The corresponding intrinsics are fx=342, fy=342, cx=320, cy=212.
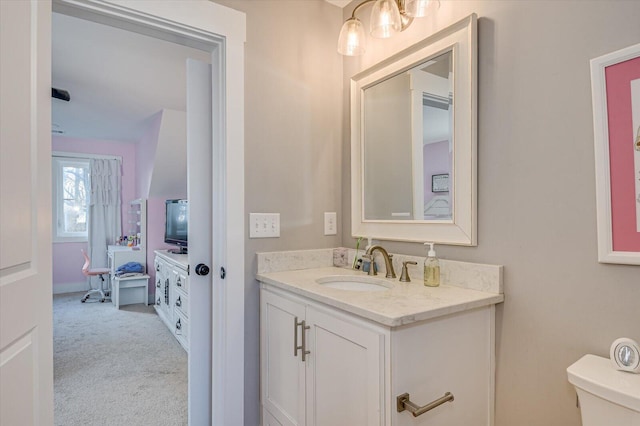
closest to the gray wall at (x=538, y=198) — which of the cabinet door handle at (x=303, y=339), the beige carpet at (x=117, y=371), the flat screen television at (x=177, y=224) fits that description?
the cabinet door handle at (x=303, y=339)

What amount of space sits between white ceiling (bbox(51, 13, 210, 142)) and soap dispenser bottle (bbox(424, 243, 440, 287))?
89.1 inches

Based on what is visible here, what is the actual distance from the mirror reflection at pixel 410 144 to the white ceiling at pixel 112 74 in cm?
166

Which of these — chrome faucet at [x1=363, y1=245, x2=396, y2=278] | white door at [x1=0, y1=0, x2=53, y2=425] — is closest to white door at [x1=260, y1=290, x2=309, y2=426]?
chrome faucet at [x1=363, y1=245, x2=396, y2=278]

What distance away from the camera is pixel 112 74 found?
2949mm

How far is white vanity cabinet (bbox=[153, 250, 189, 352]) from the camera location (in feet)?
10.0

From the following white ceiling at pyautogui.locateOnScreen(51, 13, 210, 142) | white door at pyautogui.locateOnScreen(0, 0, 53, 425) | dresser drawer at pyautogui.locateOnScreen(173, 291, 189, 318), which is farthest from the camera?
dresser drawer at pyautogui.locateOnScreen(173, 291, 189, 318)

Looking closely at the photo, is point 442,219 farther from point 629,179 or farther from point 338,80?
point 338,80

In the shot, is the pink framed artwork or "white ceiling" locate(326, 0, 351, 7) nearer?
the pink framed artwork

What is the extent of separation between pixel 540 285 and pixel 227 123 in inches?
54.0

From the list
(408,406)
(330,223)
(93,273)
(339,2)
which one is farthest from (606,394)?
(93,273)

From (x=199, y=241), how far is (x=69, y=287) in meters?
5.03

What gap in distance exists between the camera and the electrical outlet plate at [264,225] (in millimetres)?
1626

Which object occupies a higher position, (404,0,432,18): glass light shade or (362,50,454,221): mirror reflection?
(404,0,432,18): glass light shade

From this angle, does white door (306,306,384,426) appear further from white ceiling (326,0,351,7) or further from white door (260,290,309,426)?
white ceiling (326,0,351,7)
